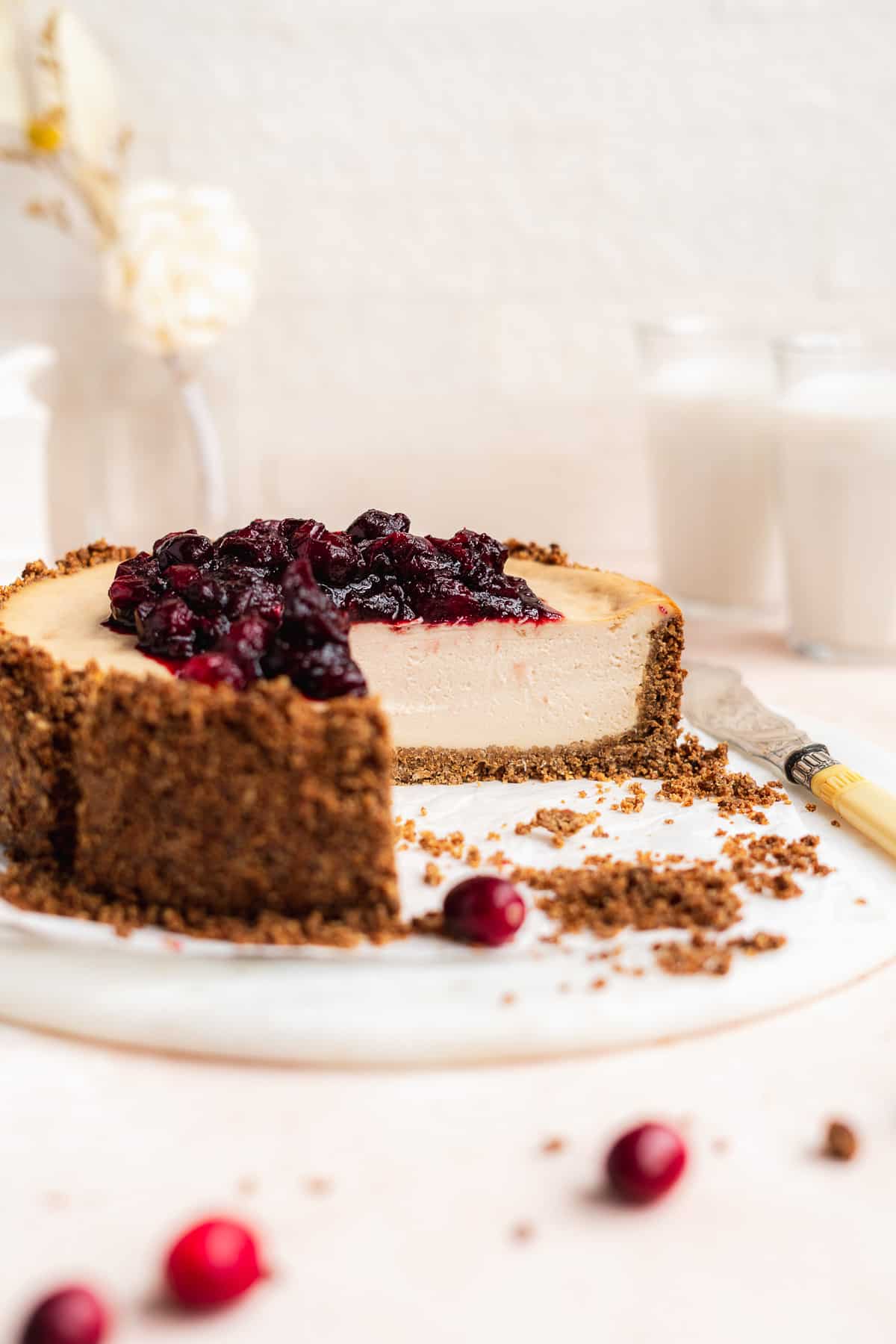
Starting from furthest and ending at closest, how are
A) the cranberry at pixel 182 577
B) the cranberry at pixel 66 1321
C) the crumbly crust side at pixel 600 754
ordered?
the crumbly crust side at pixel 600 754, the cranberry at pixel 182 577, the cranberry at pixel 66 1321

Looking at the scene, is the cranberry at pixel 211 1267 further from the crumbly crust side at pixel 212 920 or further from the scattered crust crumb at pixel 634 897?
the scattered crust crumb at pixel 634 897

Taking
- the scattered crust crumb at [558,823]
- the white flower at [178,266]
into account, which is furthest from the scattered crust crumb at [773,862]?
the white flower at [178,266]

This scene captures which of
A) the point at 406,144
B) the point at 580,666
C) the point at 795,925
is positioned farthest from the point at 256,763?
the point at 406,144

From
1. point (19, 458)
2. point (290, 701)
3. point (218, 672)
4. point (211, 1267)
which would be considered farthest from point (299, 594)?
point (19, 458)

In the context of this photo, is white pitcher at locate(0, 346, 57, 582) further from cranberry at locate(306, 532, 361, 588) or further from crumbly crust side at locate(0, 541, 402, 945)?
crumbly crust side at locate(0, 541, 402, 945)

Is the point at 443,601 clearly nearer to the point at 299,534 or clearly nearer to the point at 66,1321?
the point at 299,534

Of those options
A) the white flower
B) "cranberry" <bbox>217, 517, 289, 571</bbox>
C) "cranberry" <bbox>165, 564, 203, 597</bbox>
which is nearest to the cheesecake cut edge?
"cranberry" <bbox>217, 517, 289, 571</bbox>
